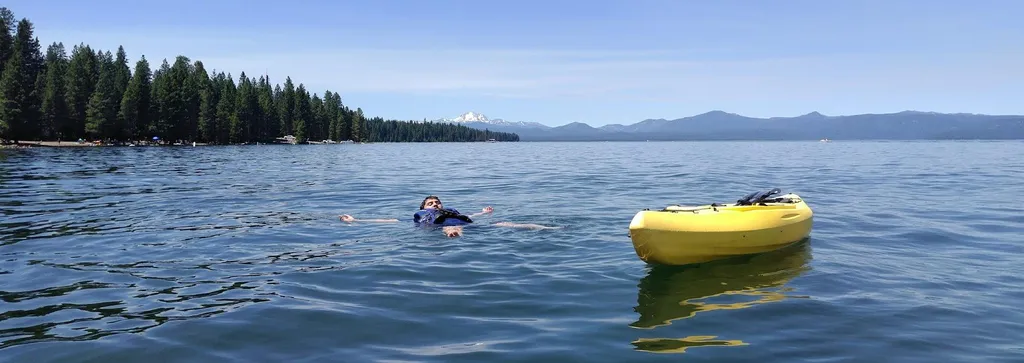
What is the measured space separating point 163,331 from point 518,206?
1301 cm

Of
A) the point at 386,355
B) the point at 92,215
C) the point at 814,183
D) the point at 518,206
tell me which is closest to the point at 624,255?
the point at 386,355

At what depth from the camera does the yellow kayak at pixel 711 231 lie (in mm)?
9180

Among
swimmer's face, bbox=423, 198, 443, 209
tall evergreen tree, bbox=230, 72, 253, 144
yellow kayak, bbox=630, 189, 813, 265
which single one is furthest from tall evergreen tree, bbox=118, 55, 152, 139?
yellow kayak, bbox=630, 189, 813, 265

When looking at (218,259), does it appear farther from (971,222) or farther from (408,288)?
(971,222)

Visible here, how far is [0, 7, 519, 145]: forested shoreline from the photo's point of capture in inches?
3159

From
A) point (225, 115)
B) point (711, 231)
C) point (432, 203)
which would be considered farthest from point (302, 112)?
point (711, 231)

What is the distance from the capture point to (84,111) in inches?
3514

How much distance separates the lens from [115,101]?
303 ft

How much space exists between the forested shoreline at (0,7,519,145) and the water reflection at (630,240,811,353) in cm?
8951

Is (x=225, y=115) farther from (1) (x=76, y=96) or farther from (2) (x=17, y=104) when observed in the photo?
(2) (x=17, y=104)

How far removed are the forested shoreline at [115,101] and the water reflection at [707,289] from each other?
294 feet

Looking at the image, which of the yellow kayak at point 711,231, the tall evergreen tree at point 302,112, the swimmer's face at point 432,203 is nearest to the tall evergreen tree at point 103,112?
the tall evergreen tree at point 302,112

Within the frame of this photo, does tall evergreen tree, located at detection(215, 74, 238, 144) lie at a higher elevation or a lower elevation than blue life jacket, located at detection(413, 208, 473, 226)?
higher

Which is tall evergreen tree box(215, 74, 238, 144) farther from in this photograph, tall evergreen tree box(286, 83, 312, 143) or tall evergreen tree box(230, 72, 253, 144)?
tall evergreen tree box(286, 83, 312, 143)
